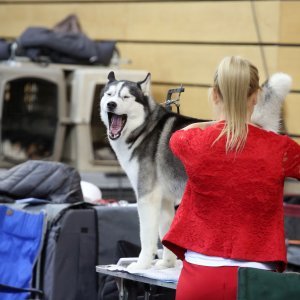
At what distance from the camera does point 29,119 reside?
26.5 feet

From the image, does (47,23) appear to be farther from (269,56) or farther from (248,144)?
(248,144)

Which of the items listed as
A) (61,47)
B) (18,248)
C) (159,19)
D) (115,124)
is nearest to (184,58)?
(159,19)

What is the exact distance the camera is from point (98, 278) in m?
4.45

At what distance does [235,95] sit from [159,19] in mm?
5812

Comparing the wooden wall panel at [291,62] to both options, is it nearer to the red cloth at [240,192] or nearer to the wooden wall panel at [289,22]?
the wooden wall panel at [289,22]

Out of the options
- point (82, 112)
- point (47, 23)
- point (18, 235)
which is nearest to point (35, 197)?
point (18, 235)

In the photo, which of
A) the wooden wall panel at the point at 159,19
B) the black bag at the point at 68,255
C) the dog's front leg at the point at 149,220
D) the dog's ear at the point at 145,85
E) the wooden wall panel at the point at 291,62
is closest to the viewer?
the dog's front leg at the point at 149,220

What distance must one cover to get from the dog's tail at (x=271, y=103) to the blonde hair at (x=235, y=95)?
0.35 metres

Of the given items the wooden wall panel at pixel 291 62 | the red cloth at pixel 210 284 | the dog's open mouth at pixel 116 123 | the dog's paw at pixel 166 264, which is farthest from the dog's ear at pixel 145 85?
the wooden wall panel at pixel 291 62

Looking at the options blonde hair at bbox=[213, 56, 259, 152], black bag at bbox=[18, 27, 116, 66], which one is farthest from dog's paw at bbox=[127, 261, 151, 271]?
black bag at bbox=[18, 27, 116, 66]

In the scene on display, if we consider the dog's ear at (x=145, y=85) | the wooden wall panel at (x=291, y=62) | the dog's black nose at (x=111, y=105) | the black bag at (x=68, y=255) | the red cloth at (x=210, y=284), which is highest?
the wooden wall panel at (x=291, y=62)

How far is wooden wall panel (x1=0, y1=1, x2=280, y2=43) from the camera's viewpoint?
25.8 feet

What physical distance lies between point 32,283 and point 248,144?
1.96 metres

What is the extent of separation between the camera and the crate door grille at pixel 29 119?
7.98m
